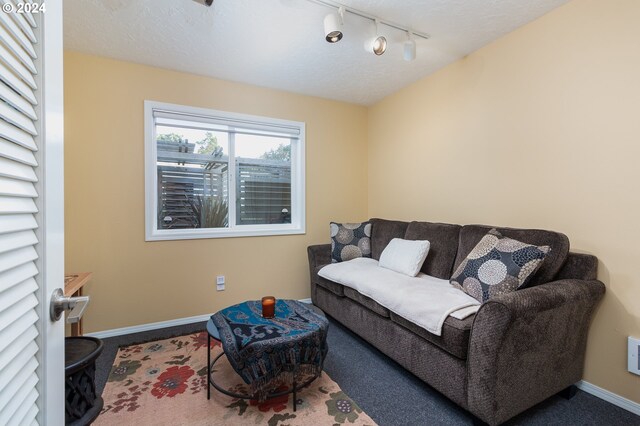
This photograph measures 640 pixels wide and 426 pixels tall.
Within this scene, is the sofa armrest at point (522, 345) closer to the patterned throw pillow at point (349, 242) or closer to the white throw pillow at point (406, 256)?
the white throw pillow at point (406, 256)

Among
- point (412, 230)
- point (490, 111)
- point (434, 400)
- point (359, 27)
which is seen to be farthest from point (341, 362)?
point (359, 27)

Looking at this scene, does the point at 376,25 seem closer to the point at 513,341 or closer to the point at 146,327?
the point at 513,341

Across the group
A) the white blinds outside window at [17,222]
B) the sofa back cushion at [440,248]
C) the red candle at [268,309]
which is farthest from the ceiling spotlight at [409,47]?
the white blinds outside window at [17,222]

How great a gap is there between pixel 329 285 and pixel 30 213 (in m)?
2.32

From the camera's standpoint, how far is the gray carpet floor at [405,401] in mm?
1553

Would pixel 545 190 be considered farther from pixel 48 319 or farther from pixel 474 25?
pixel 48 319

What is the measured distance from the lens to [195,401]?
1693 millimetres

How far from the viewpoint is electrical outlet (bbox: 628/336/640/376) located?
1585mm

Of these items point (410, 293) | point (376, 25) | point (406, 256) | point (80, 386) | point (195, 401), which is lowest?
point (195, 401)

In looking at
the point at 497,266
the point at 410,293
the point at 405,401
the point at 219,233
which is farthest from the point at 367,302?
the point at 219,233

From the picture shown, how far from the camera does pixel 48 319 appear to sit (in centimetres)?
64

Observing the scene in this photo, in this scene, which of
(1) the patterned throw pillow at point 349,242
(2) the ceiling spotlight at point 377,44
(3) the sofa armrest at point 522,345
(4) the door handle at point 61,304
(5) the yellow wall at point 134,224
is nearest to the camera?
(4) the door handle at point 61,304

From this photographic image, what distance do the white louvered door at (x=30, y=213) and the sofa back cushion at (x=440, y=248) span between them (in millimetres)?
2295

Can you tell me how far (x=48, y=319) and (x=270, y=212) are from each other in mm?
2728
